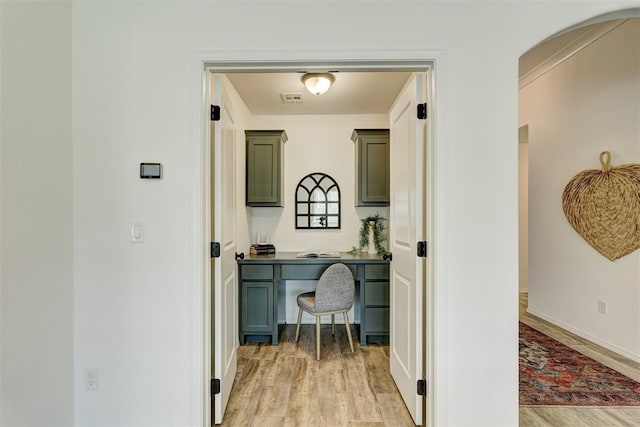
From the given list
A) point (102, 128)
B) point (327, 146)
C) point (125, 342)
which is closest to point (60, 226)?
point (102, 128)

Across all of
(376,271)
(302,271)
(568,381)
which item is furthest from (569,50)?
(302,271)

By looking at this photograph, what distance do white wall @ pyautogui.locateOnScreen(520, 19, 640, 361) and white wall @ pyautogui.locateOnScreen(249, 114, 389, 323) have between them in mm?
1870

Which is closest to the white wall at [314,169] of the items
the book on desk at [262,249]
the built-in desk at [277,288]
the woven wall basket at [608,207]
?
the book on desk at [262,249]

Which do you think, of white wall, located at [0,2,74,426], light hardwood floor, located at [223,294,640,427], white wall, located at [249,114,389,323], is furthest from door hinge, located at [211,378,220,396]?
white wall, located at [249,114,389,323]

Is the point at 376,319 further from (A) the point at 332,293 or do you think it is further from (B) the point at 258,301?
(B) the point at 258,301

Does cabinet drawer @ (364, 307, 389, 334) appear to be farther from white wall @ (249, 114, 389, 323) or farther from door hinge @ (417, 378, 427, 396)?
door hinge @ (417, 378, 427, 396)

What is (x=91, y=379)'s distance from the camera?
1.61 m

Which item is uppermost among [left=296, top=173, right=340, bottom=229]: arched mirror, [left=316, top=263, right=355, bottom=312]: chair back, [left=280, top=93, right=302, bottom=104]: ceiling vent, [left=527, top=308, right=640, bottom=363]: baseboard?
[left=280, top=93, right=302, bottom=104]: ceiling vent

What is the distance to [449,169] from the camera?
156cm

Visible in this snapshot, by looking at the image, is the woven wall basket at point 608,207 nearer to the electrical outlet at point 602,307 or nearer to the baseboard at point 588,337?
the electrical outlet at point 602,307

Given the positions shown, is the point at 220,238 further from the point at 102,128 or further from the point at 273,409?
the point at 273,409

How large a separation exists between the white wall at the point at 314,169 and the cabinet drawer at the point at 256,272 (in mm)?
713

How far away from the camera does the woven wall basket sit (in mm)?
2664

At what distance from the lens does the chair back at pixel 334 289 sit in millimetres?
2816
